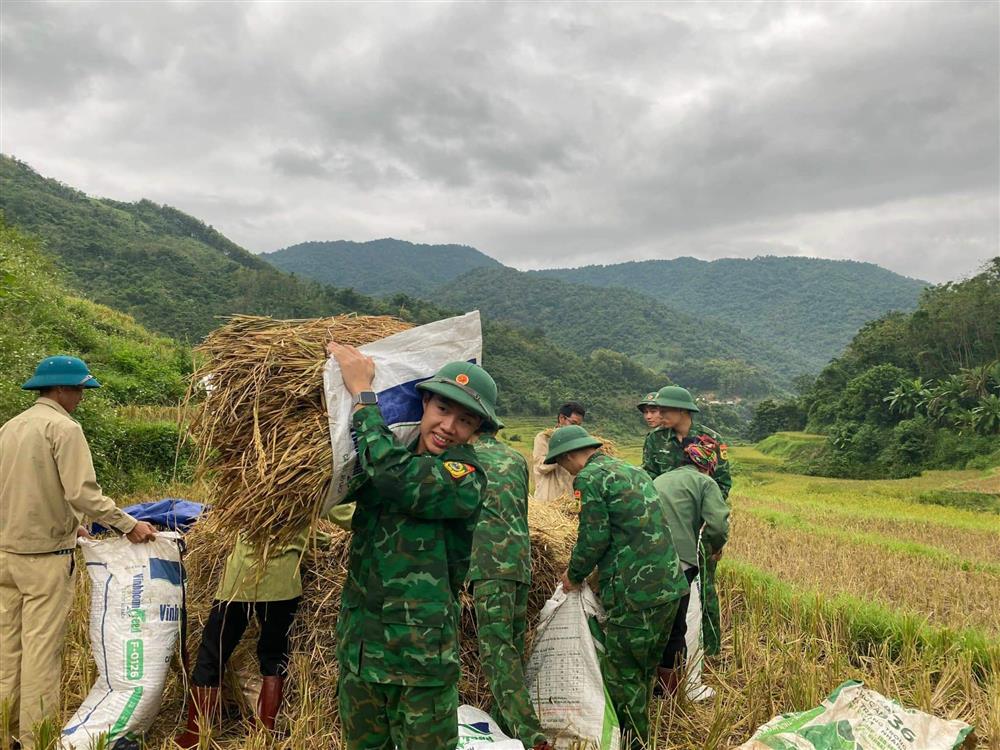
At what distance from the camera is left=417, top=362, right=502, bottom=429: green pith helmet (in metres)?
2.31

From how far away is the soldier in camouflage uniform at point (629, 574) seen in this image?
3570mm

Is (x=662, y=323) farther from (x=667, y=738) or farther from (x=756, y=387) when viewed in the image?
(x=667, y=738)

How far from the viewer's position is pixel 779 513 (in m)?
14.2

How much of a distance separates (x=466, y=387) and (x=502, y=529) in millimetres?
1563

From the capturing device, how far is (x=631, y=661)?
365 cm

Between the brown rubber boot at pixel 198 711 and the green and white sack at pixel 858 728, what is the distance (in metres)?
2.60

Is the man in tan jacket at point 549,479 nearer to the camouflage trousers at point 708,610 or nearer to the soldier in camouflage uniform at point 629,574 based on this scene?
the camouflage trousers at point 708,610

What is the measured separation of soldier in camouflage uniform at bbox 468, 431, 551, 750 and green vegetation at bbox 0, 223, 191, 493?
1602 millimetres

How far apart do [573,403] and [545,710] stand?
105 inches

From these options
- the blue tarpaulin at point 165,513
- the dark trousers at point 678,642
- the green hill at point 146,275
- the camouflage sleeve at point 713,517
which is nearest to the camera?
the blue tarpaulin at point 165,513

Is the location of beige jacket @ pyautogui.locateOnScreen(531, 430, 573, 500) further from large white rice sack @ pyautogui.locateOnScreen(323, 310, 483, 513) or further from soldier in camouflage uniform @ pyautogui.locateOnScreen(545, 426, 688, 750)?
large white rice sack @ pyautogui.locateOnScreen(323, 310, 483, 513)

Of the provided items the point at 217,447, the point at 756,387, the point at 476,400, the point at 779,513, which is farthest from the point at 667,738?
the point at 756,387

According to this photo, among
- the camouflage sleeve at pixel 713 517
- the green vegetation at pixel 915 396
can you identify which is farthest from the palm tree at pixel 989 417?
the camouflage sleeve at pixel 713 517

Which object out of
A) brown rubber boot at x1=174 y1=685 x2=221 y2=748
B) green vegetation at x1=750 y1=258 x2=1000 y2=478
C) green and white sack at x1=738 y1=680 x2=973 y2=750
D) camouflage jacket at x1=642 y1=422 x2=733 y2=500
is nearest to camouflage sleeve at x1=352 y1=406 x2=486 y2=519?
brown rubber boot at x1=174 y1=685 x2=221 y2=748
